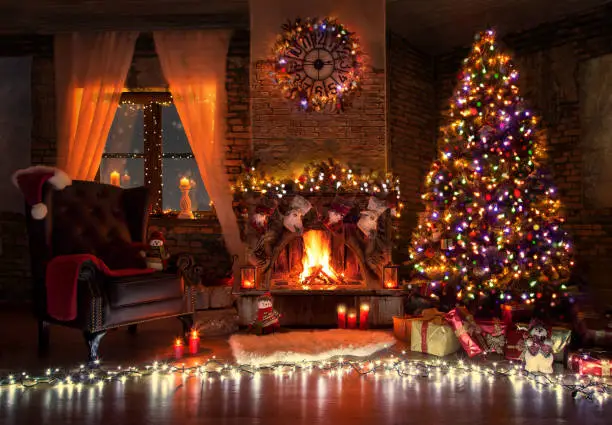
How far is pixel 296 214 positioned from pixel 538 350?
2300 mm

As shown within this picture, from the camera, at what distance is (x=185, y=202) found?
256 inches

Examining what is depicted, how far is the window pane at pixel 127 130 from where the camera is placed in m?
6.71

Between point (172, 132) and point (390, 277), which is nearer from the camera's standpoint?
point (390, 277)

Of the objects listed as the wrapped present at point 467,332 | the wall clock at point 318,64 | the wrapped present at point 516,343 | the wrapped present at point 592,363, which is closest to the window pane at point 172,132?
the wall clock at point 318,64

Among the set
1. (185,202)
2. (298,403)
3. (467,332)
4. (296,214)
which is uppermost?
(185,202)

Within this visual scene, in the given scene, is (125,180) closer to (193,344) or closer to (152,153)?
(152,153)

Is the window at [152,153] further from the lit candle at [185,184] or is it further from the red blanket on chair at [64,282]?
the red blanket on chair at [64,282]

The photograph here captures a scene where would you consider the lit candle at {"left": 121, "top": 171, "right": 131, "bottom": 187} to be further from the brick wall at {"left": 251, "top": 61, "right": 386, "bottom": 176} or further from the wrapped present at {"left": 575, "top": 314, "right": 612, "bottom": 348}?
the wrapped present at {"left": 575, "top": 314, "right": 612, "bottom": 348}

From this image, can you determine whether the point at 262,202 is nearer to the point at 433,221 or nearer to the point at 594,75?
the point at 433,221

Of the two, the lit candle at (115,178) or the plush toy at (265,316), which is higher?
the lit candle at (115,178)

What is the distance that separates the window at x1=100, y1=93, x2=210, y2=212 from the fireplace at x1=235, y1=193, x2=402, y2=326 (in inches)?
75.3

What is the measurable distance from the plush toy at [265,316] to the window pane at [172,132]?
2917mm

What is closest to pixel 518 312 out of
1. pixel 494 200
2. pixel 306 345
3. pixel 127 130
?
pixel 494 200

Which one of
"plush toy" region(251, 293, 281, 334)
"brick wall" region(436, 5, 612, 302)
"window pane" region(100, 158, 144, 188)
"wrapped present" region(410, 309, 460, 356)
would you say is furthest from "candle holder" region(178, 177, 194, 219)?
"brick wall" region(436, 5, 612, 302)
